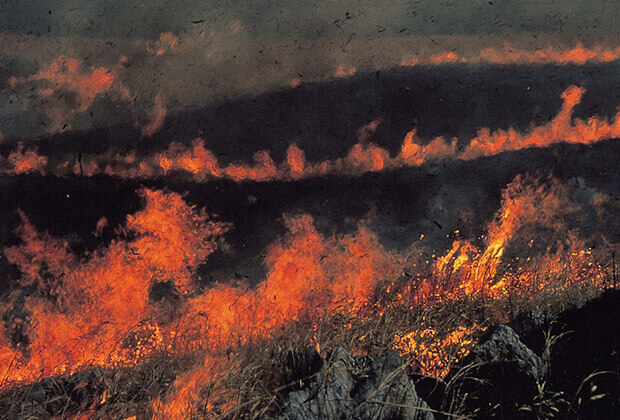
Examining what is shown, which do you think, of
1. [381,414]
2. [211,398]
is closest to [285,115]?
[211,398]

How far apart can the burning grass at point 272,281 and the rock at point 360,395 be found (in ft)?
6.26

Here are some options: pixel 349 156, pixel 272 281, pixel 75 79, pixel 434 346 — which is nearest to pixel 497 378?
pixel 434 346

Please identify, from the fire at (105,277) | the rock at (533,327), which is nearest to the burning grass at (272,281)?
the fire at (105,277)

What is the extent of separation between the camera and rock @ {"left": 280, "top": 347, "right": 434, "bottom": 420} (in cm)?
274

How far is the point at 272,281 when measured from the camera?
5812 mm

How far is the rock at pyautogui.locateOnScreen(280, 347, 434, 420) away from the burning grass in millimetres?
1907

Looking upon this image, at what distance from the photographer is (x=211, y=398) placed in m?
3.36

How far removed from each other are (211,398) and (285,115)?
3250 mm

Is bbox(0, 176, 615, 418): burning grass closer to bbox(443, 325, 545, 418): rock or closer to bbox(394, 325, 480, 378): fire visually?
bbox(394, 325, 480, 378): fire

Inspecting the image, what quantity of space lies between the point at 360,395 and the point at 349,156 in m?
3.44

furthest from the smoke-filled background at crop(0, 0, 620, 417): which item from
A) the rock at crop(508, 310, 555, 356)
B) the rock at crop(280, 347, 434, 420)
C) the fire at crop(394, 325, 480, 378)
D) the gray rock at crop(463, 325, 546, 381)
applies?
the rock at crop(280, 347, 434, 420)

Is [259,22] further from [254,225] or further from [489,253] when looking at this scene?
[489,253]

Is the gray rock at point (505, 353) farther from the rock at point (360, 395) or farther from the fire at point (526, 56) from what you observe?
the fire at point (526, 56)

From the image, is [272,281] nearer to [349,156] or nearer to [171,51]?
[349,156]
